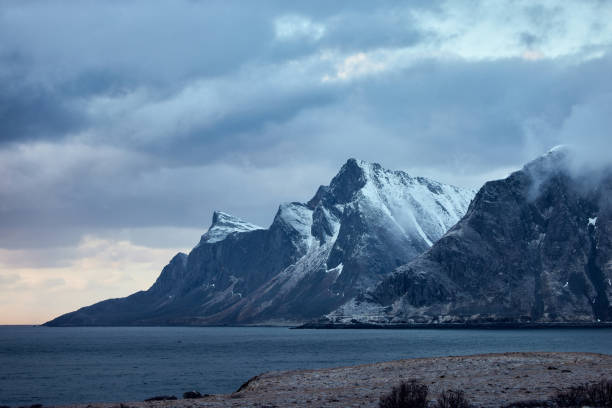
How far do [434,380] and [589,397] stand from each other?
18793mm

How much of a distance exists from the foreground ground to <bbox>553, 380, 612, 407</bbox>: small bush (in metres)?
2.99

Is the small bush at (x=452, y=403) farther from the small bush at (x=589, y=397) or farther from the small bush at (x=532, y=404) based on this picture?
the small bush at (x=589, y=397)

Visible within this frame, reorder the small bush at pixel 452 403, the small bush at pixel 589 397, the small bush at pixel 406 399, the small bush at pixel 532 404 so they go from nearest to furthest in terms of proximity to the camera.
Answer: the small bush at pixel 452 403 → the small bush at pixel 589 397 → the small bush at pixel 406 399 → the small bush at pixel 532 404

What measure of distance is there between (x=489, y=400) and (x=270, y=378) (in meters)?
28.8

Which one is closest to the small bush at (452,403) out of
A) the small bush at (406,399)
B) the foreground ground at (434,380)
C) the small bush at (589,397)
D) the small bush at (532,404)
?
the small bush at (406,399)

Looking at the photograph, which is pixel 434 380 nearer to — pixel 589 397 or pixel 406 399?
pixel 589 397

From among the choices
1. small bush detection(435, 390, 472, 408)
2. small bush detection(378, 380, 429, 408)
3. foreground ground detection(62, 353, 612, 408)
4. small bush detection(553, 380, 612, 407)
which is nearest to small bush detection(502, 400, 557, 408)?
small bush detection(553, 380, 612, 407)

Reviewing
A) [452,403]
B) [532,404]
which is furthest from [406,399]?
Result: [532,404]

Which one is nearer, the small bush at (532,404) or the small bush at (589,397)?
the small bush at (589,397)

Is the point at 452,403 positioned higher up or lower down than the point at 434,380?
higher up

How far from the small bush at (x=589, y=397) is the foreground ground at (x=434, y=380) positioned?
2.99 metres

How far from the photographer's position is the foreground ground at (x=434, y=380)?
159ft

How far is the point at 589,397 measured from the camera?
137ft

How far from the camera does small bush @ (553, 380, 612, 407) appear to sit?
1591 inches
